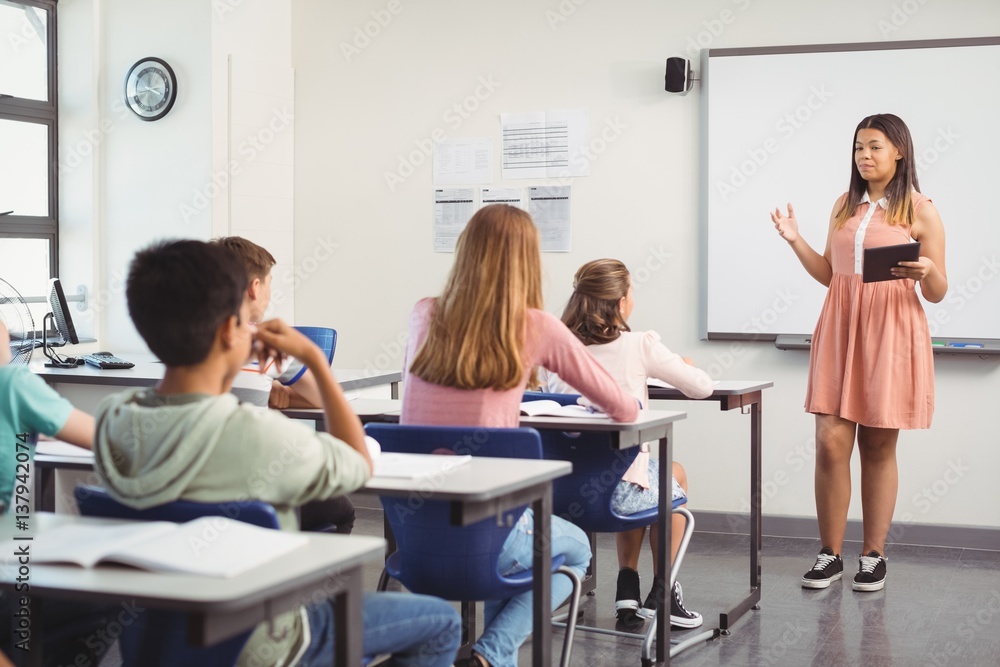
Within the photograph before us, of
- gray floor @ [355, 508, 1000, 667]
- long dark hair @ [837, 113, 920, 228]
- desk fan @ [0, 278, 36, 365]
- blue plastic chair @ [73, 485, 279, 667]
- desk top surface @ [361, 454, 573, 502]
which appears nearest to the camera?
blue plastic chair @ [73, 485, 279, 667]

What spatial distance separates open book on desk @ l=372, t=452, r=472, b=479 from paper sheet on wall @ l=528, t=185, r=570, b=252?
9.91ft

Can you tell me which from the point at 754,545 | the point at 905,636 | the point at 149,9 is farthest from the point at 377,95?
the point at 905,636

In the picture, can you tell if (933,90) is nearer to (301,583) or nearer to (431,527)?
(431,527)

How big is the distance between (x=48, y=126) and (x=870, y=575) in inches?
167

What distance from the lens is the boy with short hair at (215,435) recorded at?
5.12 ft

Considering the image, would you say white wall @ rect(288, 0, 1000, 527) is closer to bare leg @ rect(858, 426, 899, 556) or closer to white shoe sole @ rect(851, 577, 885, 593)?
bare leg @ rect(858, 426, 899, 556)

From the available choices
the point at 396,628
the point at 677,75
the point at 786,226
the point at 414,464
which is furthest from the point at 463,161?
the point at 396,628

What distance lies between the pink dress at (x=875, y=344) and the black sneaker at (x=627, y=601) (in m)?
1.05

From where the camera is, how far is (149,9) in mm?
5137

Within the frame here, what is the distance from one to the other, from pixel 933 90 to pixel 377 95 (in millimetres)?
2629

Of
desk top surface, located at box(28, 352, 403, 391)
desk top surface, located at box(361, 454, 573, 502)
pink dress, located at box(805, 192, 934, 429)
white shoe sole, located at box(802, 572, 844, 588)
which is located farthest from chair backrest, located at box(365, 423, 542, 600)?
pink dress, located at box(805, 192, 934, 429)

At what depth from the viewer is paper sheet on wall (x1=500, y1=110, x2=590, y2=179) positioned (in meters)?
5.07

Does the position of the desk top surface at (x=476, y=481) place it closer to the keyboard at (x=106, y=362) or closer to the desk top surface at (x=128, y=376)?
the desk top surface at (x=128, y=376)

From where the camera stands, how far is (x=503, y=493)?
183 centimetres
